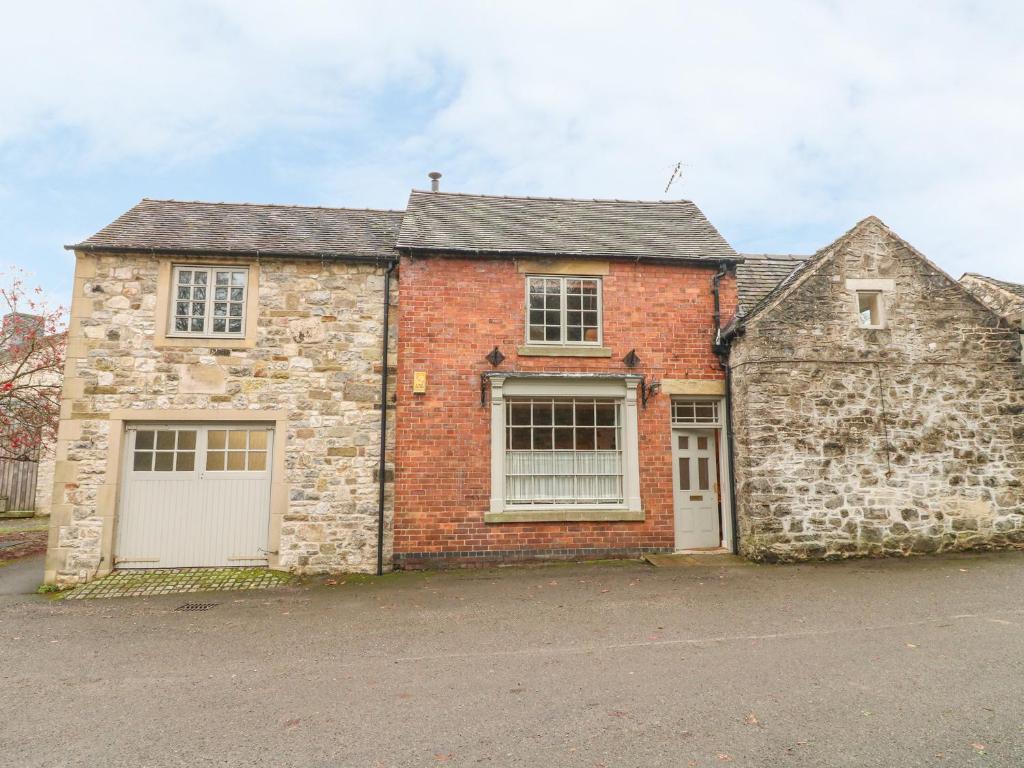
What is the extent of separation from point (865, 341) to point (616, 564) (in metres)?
5.68

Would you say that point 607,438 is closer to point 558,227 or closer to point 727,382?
point 727,382

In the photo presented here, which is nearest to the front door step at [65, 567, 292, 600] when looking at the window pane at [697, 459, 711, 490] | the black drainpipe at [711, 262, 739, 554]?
the window pane at [697, 459, 711, 490]

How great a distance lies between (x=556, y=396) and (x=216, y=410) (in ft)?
18.1

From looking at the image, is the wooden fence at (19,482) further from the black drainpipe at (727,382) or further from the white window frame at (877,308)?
the white window frame at (877,308)

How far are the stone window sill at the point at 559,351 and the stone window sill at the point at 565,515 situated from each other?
2621 mm

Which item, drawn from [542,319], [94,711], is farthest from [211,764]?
[542,319]

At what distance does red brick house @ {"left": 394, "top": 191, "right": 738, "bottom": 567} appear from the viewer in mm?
9781

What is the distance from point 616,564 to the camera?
31.4ft

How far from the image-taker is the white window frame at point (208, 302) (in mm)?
9672

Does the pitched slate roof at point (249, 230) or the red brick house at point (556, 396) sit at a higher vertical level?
the pitched slate roof at point (249, 230)

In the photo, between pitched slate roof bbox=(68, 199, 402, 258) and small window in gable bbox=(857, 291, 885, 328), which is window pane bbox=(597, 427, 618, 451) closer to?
small window in gable bbox=(857, 291, 885, 328)

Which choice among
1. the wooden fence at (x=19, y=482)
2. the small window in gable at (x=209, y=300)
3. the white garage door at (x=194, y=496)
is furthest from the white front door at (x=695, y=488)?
the wooden fence at (x=19, y=482)

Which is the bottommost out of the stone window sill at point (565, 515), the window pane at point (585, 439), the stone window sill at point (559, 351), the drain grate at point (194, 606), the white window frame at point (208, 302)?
the drain grate at point (194, 606)

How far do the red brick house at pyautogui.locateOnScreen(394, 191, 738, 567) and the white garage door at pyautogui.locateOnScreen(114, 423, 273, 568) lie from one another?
2.31 meters
